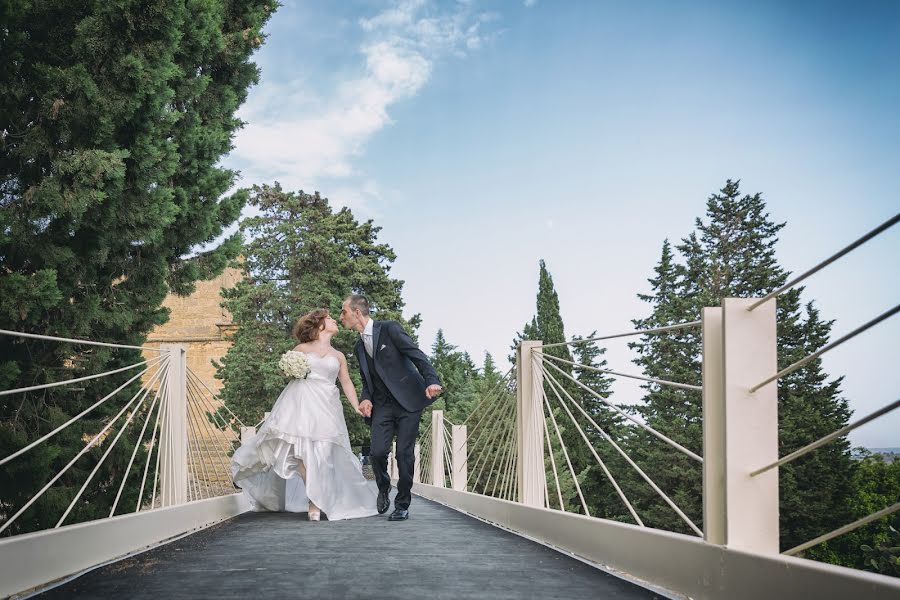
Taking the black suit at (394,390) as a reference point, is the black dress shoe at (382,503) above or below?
below

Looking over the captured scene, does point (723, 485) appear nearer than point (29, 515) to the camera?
Yes

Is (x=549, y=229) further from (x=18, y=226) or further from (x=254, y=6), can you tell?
(x=18, y=226)

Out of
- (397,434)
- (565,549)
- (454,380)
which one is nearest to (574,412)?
(454,380)

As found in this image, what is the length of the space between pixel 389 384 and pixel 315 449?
1001 mm

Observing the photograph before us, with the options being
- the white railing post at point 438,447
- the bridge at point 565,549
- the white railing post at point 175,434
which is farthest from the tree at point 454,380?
the bridge at point 565,549

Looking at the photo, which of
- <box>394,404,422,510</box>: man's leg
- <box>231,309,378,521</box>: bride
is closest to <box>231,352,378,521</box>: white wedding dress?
<box>231,309,378,521</box>: bride

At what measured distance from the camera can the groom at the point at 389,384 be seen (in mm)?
6949

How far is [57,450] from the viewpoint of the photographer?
647cm

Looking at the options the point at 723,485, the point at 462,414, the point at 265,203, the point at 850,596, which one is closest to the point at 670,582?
the point at 723,485

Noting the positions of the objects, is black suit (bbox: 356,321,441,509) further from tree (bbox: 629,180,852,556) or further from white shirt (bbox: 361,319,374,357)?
tree (bbox: 629,180,852,556)

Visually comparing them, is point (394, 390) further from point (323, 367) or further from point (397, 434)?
point (323, 367)

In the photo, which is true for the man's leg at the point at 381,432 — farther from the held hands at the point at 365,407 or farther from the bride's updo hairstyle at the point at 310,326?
the bride's updo hairstyle at the point at 310,326

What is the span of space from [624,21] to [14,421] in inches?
1006

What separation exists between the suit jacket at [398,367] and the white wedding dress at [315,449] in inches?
27.1
